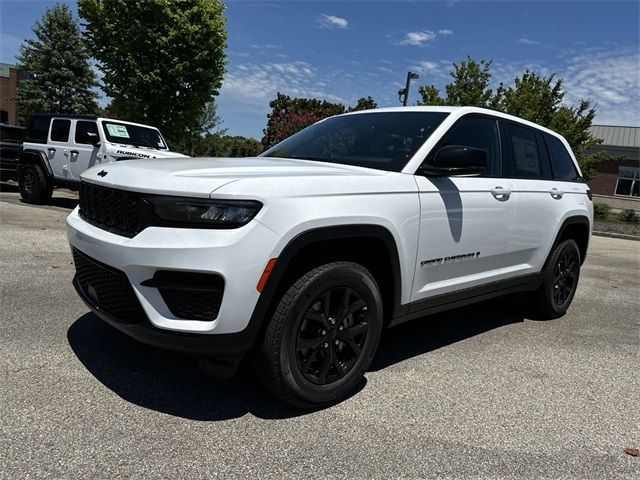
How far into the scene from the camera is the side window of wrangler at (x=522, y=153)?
4250 mm

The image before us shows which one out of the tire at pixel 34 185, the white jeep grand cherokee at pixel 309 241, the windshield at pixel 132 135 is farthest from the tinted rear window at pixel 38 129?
the white jeep grand cherokee at pixel 309 241

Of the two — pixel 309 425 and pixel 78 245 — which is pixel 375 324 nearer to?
pixel 309 425

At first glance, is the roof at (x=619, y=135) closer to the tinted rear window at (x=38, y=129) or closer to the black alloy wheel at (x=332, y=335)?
the tinted rear window at (x=38, y=129)

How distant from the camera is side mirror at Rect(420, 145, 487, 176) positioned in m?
3.18

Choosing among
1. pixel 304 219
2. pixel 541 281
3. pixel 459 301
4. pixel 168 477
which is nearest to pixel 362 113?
pixel 459 301

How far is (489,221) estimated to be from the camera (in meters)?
3.73

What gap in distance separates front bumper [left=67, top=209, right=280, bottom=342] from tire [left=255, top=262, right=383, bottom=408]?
0.21 meters

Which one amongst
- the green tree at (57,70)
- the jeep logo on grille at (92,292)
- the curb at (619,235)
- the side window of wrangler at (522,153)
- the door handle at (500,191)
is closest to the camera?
the jeep logo on grille at (92,292)

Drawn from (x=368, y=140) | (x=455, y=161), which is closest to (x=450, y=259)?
(x=455, y=161)

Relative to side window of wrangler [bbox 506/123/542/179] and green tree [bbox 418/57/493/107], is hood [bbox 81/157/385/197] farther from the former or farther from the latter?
green tree [bbox 418/57/493/107]

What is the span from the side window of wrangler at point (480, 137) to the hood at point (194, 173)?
856 mm

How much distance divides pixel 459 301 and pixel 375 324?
96 cm

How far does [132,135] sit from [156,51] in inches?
308

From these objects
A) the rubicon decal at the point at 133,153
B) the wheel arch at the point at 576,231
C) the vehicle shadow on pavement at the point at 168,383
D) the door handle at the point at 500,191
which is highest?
the rubicon decal at the point at 133,153
